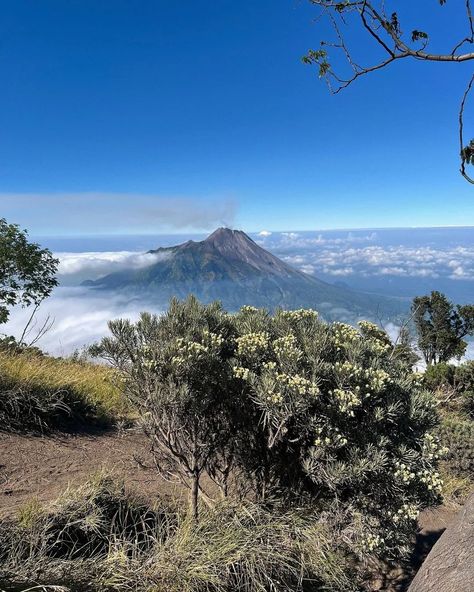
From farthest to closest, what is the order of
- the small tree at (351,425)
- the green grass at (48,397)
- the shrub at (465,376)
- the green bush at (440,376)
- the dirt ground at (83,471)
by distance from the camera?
the green bush at (440,376) < the shrub at (465,376) < the green grass at (48,397) < the dirt ground at (83,471) < the small tree at (351,425)

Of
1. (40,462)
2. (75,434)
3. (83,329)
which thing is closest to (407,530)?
(40,462)

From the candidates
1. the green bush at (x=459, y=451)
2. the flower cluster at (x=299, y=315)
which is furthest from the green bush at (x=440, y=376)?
the flower cluster at (x=299, y=315)

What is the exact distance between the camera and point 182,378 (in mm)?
3316

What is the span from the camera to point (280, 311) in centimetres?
423

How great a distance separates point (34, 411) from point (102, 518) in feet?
10.1

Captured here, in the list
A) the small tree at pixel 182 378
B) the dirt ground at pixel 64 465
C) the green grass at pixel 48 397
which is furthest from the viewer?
the green grass at pixel 48 397

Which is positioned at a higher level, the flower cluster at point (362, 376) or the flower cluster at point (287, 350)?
the flower cluster at point (287, 350)

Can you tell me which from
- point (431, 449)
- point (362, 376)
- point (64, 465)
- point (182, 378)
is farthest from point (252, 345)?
point (64, 465)

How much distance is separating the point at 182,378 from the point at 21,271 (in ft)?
33.5

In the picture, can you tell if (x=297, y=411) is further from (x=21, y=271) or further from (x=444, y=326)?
(x=444, y=326)

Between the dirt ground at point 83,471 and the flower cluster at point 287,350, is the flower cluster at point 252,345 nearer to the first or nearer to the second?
the flower cluster at point 287,350

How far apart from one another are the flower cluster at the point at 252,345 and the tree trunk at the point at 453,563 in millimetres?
1834

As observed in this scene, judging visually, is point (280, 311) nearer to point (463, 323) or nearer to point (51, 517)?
point (51, 517)

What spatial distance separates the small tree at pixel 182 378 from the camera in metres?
3.31
